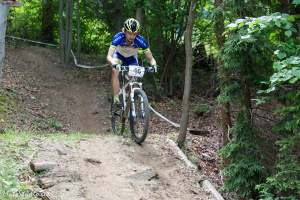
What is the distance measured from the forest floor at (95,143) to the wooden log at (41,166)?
11cm

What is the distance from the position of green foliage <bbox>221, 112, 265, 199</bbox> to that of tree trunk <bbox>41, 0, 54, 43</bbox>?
51.8 ft

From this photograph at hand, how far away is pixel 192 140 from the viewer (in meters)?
9.92

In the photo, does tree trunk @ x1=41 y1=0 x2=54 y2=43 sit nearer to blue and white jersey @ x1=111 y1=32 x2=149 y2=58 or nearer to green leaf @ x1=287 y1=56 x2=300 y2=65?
blue and white jersey @ x1=111 y1=32 x2=149 y2=58

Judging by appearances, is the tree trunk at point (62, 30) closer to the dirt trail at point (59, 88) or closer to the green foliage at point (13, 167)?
the dirt trail at point (59, 88)

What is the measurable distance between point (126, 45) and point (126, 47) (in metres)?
0.07

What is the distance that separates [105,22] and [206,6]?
4.94 m

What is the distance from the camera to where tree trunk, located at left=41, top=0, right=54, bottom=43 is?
22000 mm

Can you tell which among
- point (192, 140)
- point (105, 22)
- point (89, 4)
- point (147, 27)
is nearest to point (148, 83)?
point (147, 27)

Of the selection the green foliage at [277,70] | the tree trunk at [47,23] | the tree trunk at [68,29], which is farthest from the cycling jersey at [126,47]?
the tree trunk at [47,23]

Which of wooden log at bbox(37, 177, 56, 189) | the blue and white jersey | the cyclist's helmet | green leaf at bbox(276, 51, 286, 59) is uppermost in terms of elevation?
the cyclist's helmet

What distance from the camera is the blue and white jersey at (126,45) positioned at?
873cm

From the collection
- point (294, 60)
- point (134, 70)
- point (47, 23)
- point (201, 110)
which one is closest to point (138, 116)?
point (134, 70)

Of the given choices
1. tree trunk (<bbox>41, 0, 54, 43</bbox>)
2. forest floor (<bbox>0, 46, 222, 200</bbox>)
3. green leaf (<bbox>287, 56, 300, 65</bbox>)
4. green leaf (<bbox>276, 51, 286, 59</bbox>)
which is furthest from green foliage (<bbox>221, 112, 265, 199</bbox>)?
tree trunk (<bbox>41, 0, 54, 43</bbox>)

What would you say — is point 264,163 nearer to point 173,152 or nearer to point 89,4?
point 173,152
